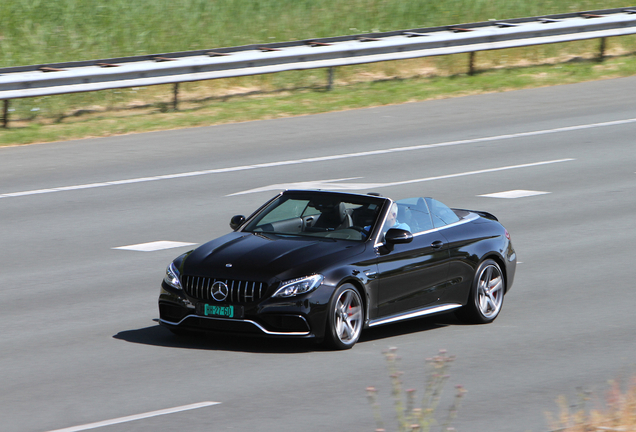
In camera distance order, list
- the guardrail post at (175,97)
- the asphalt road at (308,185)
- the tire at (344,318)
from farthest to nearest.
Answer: the guardrail post at (175,97) → the tire at (344,318) → the asphalt road at (308,185)

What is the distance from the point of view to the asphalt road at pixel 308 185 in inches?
312

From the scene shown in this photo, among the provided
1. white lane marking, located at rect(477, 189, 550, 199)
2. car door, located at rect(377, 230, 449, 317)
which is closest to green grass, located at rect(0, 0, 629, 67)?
white lane marking, located at rect(477, 189, 550, 199)

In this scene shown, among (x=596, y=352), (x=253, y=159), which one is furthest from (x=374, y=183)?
(x=596, y=352)

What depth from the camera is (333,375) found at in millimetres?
8602

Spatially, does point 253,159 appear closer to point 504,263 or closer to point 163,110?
point 163,110

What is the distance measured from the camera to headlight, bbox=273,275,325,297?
9.23 m

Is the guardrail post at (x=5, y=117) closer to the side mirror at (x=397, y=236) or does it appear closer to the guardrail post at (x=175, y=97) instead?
the guardrail post at (x=175, y=97)

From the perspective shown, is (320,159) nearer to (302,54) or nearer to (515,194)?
(515,194)

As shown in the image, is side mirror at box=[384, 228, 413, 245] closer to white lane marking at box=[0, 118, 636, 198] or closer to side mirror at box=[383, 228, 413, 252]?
side mirror at box=[383, 228, 413, 252]

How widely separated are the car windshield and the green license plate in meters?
1.14

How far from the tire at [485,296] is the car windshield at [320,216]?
1.28 m

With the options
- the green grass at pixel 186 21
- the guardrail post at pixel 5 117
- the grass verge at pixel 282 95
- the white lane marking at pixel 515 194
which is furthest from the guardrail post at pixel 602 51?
the guardrail post at pixel 5 117

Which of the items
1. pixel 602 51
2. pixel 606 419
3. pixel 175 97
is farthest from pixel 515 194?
pixel 602 51

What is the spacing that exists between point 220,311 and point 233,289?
0.68ft
